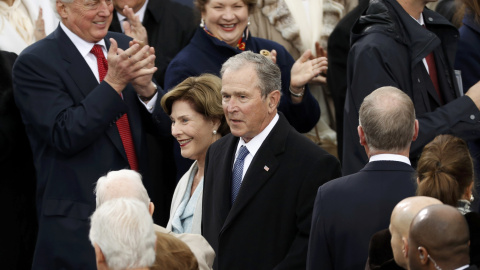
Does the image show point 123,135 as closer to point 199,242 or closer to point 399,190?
point 199,242

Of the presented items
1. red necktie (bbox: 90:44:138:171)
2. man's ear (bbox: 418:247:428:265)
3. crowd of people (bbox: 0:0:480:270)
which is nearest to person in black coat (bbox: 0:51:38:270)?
crowd of people (bbox: 0:0:480:270)

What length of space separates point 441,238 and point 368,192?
1143 millimetres

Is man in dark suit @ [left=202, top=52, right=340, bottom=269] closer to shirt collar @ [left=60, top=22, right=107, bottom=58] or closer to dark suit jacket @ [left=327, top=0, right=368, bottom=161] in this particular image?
shirt collar @ [left=60, top=22, right=107, bottom=58]

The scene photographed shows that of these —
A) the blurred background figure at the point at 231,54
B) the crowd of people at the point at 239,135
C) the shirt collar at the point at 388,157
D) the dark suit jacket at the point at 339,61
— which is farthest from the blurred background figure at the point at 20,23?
the shirt collar at the point at 388,157

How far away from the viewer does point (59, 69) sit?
6.59 m

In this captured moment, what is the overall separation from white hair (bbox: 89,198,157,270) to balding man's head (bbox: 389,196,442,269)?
1031mm

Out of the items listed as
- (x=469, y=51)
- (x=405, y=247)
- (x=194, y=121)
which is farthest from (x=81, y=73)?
(x=405, y=247)

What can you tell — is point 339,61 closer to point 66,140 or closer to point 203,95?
point 203,95

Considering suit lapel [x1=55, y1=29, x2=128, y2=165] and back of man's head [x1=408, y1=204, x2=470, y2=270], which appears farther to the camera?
suit lapel [x1=55, y1=29, x2=128, y2=165]

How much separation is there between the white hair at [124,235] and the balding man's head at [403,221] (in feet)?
3.38

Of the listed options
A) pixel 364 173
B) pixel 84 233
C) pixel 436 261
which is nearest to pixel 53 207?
pixel 84 233

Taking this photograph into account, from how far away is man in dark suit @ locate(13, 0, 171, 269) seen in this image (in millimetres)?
6473

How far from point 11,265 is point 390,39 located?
3.04 meters

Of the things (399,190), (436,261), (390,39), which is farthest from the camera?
(390,39)
